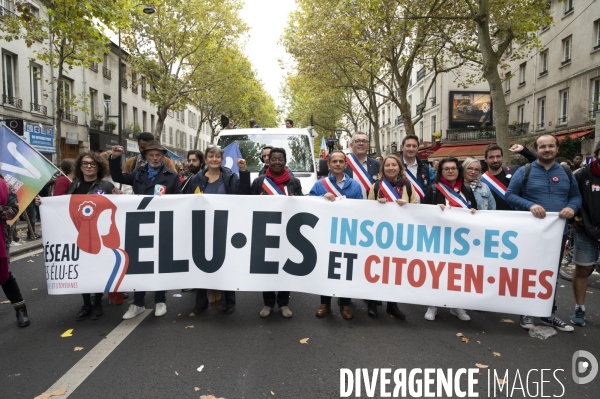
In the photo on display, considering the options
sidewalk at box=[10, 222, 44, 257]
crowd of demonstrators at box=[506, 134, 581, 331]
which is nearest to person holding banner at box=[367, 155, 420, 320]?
crowd of demonstrators at box=[506, 134, 581, 331]

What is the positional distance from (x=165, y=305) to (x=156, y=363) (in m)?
1.52

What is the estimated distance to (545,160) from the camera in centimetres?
457

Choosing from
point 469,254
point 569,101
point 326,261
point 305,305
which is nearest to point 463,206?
point 469,254

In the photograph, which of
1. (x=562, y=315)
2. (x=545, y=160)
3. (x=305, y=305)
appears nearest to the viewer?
(x=545, y=160)

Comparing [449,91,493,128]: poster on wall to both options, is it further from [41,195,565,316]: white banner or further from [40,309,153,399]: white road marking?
[40,309,153,399]: white road marking

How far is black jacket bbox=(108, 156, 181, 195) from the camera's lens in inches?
203

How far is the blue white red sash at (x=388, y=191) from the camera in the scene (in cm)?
490

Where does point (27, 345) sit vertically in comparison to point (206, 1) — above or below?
below

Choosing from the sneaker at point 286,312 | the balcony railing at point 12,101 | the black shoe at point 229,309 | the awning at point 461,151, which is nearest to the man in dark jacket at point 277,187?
the sneaker at point 286,312

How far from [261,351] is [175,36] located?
21.7m

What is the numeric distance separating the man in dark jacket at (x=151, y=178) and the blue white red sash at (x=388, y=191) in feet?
7.96

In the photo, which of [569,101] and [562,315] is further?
[569,101]

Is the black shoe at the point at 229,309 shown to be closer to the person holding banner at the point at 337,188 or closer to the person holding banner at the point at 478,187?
the person holding banner at the point at 337,188

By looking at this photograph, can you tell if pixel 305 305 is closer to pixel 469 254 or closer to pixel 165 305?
pixel 165 305
